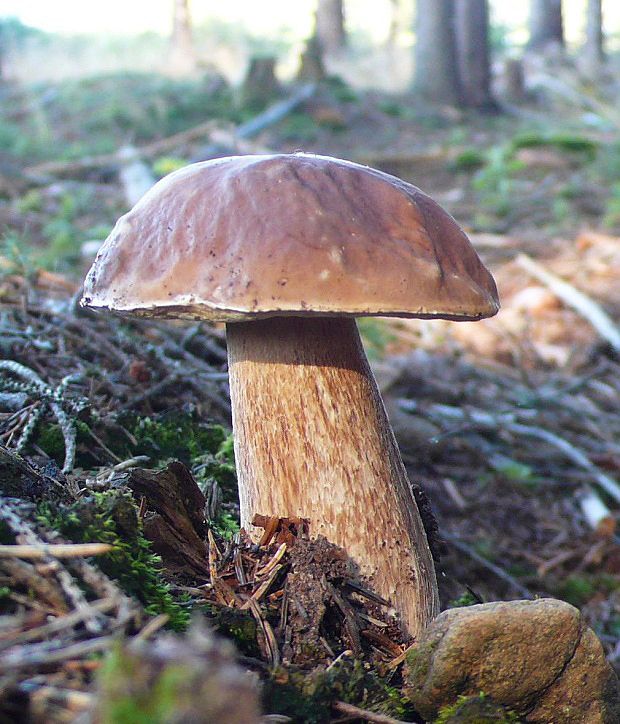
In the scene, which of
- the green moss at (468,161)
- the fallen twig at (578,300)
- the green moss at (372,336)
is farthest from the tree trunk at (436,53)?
the green moss at (372,336)

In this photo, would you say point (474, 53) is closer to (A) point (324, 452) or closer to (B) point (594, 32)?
(B) point (594, 32)

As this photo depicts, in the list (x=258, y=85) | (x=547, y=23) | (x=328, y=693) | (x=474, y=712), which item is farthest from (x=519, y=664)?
(x=547, y=23)

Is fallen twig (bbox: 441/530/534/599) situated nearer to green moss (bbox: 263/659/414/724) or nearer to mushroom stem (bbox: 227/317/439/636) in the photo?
mushroom stem (bbox: 227/317/439/636)

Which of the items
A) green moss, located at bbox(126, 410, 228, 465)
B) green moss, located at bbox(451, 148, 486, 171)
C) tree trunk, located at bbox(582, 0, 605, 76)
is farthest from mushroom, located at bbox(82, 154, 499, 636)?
tree trunk, located at bbox(582, 0, 605, 76)

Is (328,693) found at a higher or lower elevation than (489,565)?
higher

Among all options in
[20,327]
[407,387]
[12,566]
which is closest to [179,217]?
[12,566]

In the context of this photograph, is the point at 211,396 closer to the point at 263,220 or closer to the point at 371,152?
the point at 263,220
